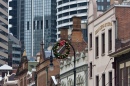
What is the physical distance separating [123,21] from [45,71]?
42.2 metres

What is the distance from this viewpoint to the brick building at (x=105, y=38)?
188ft

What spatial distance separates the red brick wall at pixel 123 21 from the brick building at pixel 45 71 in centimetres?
A: 3395

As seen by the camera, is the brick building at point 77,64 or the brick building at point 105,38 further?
the brick building at point 77,64

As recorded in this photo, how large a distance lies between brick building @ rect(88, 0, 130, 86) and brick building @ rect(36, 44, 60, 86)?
981 inches

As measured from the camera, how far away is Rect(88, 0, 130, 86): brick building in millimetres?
57281

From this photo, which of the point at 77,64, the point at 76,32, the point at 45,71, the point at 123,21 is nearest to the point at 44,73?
the point at 45,71

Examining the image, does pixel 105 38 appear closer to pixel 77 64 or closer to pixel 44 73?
pixel 77 64

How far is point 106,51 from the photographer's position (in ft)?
197

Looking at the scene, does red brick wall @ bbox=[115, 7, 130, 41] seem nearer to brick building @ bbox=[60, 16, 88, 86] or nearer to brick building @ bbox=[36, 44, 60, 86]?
brick building @ bbox=[60, 16, 88, 86]

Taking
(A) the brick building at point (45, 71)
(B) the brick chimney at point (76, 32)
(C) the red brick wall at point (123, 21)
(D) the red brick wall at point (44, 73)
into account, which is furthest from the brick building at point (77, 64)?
(C) the red brick wall at point (123, 21)

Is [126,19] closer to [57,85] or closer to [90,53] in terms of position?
[90,53]

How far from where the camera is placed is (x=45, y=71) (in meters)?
98.1

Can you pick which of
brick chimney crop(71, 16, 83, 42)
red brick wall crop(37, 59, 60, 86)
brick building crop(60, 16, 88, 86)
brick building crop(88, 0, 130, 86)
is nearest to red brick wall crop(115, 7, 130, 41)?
brick building crop(88, 0, 130, 86)

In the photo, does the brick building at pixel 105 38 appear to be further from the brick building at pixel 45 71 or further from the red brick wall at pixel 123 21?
the brick building at pixel 45 71
